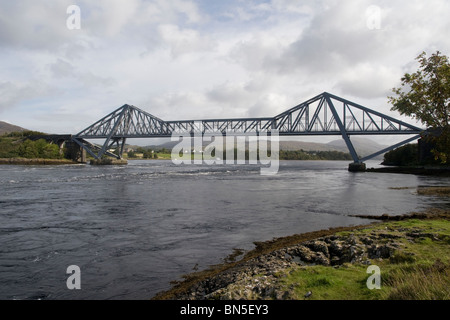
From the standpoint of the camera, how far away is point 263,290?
8047mm

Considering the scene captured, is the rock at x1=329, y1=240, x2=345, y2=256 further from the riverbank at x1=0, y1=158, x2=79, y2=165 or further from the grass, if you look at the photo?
the riverbank at x1=0, y1=158, x2=79, y2=165

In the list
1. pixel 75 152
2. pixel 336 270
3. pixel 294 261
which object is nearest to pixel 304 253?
pixel 294 261

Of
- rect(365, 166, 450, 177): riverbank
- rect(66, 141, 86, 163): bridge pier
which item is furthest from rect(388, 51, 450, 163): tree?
rect(66, 141, 86, 163): bridge pier

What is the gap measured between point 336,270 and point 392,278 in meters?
1.76

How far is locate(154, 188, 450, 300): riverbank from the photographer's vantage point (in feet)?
23.7

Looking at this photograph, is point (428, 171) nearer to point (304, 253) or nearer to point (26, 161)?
point (304, 253)

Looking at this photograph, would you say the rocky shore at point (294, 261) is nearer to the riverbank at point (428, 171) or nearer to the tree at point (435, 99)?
the tree at point (435, 99)

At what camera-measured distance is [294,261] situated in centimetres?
1102

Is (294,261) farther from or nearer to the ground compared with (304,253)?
nearer to the ground

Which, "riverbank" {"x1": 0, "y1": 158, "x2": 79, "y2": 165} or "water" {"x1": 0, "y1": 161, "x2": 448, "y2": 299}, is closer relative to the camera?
"water" {"x1": 0, "y1": 161, "x2": 448, "y2": 299}

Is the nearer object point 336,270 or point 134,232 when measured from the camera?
point 336,270
